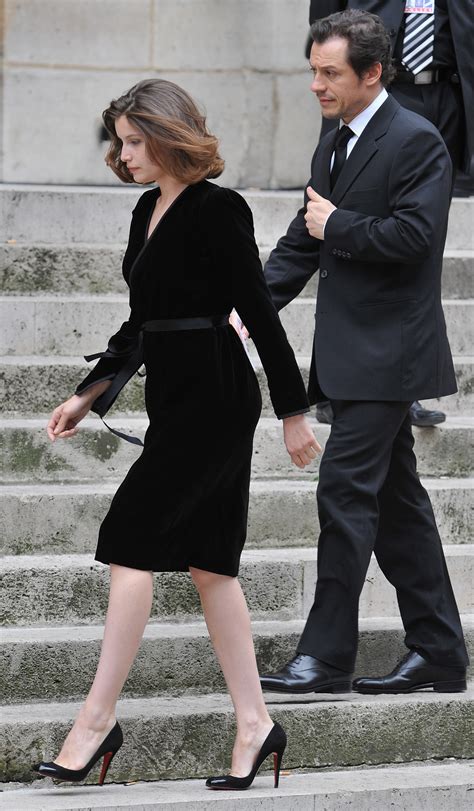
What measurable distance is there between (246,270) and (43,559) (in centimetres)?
158

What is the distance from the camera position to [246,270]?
4004 mm

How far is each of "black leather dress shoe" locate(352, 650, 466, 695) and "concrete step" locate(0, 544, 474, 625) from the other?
45 centimetres

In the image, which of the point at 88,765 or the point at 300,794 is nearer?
the point at 88,765

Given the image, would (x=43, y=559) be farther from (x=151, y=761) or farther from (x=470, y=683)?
(x=470, y=683)

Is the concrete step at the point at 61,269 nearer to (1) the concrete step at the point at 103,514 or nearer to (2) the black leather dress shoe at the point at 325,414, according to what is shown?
(2) the black leather dress shoe at the point at 325,414

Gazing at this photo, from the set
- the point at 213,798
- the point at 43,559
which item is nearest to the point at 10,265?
the point at 43,559

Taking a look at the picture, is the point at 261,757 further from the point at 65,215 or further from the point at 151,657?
the point at 65,215

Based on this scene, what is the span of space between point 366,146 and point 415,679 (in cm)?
162

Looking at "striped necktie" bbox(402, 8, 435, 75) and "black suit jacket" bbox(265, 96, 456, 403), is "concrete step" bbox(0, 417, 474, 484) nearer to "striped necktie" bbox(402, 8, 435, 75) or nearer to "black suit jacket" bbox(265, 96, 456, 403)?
"black suit jacket" bbox(265, 96, 456, 403)

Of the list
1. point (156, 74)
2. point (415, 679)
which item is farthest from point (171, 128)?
point (156, 74)

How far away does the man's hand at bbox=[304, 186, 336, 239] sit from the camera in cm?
464

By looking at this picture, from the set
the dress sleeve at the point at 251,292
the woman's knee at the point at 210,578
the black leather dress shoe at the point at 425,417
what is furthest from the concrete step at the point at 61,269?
the woman's knee at the point at 210,578

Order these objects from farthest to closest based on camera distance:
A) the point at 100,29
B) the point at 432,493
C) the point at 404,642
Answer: the point at 100,29 → the point at 432,493 → the point at 404,642

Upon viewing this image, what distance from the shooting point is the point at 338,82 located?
15.2 ft
